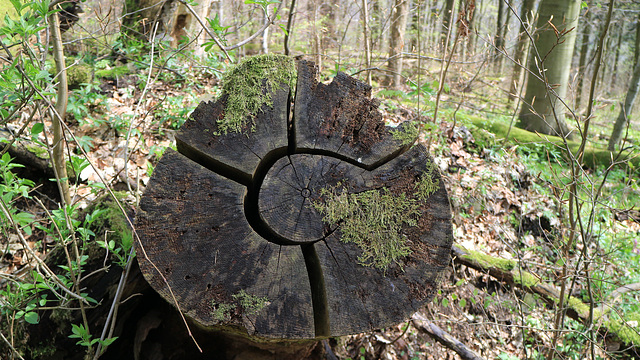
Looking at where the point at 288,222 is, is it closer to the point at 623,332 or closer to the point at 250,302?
the point at 250,302

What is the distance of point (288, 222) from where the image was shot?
5.66 feet

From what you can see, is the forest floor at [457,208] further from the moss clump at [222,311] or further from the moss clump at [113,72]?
the moss clump at [222,311]

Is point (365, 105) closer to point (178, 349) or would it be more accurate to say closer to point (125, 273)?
point (125, 273)

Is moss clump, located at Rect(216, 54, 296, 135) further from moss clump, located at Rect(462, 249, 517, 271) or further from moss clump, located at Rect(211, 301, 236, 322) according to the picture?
moss clump, located at Rect(462, 249, 517, 271)

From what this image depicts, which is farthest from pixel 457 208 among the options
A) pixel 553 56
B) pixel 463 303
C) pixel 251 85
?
pixel 553 56

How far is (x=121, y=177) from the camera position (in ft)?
10.1

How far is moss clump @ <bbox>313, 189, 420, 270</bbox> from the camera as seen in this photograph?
5.74ft

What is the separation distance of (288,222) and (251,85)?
728 mm

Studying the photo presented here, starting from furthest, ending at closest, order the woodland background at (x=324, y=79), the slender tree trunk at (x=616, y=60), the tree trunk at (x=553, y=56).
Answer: the slender tree trunk at (x=616, y=60)
the tree trunk at (x=553, y=56)
the woodland background at (x=324, y=79)

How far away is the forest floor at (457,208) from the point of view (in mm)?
2852

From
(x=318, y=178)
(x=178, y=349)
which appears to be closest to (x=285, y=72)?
(x=318, y=178)

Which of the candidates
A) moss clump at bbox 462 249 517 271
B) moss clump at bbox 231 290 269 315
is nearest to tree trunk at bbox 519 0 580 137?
moss clump at bbox 462 249 517 271

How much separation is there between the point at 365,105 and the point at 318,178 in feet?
1.54

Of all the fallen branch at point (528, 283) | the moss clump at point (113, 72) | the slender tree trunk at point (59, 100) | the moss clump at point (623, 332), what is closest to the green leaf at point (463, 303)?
the fallen branch at point (528, 283)
